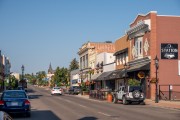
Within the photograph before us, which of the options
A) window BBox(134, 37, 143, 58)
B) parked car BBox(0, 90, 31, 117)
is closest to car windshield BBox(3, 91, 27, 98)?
parked car BBox(0, 90, 31, 117)

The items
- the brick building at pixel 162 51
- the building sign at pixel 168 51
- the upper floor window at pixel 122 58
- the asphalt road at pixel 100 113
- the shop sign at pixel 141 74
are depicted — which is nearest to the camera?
the asphalt road at pixel 100 113

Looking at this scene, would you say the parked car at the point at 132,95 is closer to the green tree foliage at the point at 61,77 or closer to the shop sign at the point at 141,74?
the shop sign at the point at 141,74

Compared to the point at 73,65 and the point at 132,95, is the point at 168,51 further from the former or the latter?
the point at 73,65

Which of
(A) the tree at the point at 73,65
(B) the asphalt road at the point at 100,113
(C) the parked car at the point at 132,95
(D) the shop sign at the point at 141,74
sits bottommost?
(B) the asphalt road at the point at 100,113

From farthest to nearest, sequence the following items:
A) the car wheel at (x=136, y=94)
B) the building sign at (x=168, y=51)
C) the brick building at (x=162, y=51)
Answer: the building sign at (x=168, y=51) → the brick building at (x=162, y=51) → the car wheel at (x=136, y=94)

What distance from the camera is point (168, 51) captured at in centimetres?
4447

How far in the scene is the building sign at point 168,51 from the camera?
44500 mm

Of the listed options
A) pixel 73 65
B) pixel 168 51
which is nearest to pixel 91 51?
pixel 168 51

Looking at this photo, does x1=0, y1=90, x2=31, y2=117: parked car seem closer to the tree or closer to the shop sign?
the shop sign

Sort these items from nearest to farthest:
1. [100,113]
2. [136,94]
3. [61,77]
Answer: [100,113]
[136,94]
[61,77]

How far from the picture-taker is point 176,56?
4484cm

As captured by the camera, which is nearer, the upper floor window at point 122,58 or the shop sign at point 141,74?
the shop sign at point 141,74

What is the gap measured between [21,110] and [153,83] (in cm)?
2628

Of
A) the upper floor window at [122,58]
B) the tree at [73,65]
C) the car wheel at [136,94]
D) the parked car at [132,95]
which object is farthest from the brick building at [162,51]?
the tree at [73,65]
